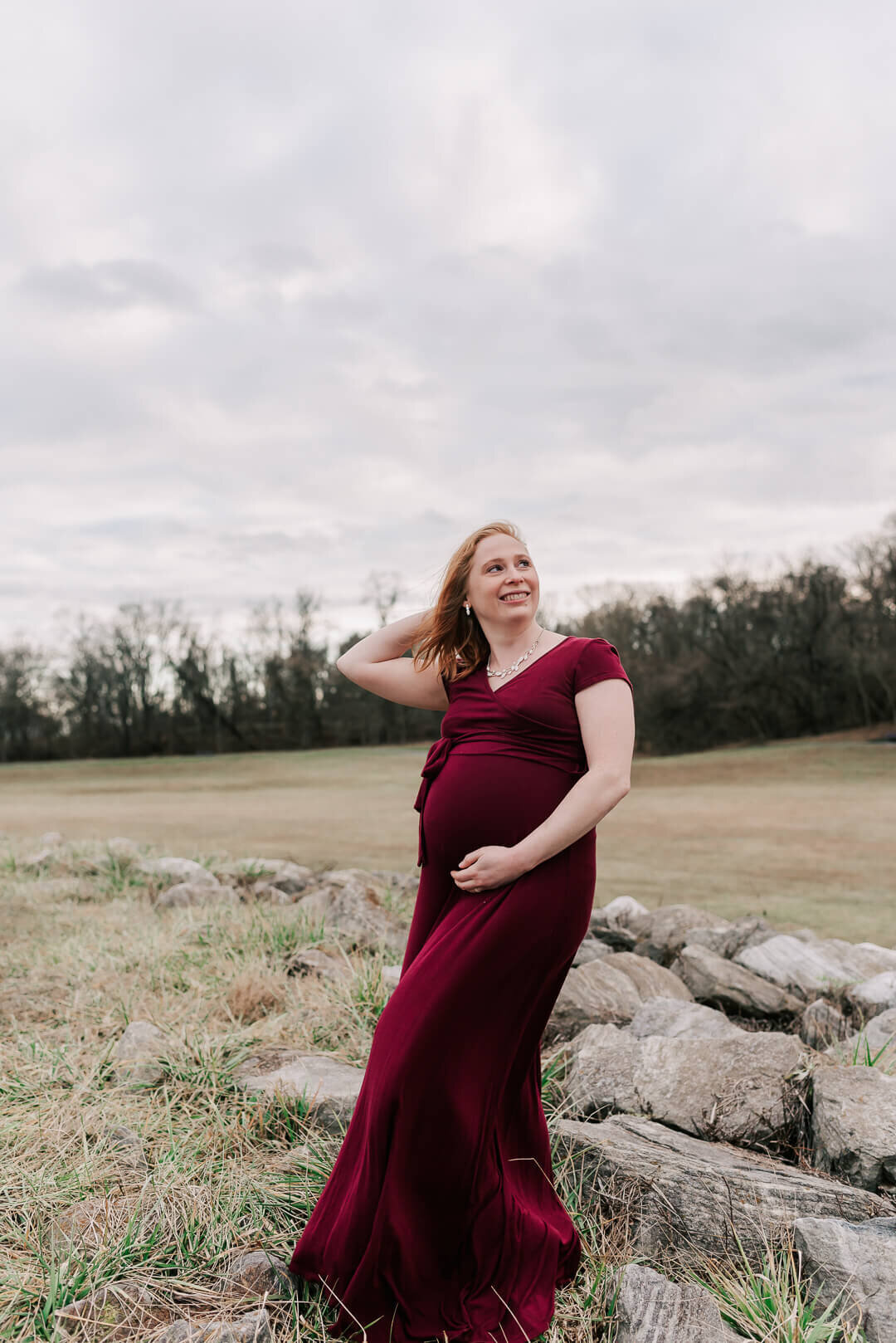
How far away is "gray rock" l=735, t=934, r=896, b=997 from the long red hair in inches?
125

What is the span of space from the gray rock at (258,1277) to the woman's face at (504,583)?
1.93 meters

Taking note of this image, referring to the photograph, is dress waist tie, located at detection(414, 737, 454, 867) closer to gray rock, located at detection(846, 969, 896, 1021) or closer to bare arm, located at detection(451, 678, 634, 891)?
bare arm, located at detection(451, 678, 634, 891)

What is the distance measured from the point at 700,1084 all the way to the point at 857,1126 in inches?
21.1

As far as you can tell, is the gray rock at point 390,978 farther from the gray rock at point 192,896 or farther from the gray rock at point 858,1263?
the gray rock at point 192,896

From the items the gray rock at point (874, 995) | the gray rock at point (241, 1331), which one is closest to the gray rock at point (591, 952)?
the gray rock at point (874, 995)

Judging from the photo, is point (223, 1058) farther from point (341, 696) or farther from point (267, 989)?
point (341, 696)

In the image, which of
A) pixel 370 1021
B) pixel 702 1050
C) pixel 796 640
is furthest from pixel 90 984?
pixel 796 640

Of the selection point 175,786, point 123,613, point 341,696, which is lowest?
point 175,786

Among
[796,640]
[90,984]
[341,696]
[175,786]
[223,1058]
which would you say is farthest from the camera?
[341,696]

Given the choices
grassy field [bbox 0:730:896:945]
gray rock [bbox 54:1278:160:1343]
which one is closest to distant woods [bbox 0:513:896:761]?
grassy field [bbox 0:730:896:945]

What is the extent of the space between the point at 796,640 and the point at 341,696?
1984 cm

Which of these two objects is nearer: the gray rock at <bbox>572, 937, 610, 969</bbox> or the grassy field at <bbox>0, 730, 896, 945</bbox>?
the gray rock at <bbox>572, 937, 610, 969</bbox>

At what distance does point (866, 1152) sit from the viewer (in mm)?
2756

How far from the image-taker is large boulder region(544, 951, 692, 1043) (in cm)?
413
